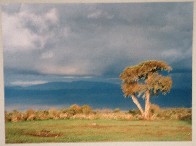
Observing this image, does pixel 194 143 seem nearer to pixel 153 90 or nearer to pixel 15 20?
pixel 153 90

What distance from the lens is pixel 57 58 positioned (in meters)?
3.35

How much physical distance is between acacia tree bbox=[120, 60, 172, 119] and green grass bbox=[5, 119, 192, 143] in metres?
0.16

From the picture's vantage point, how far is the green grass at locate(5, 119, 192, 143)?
3.36 metres

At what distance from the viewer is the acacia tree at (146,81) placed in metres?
3.37

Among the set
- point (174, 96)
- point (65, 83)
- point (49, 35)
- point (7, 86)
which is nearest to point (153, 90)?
point (174, 96)

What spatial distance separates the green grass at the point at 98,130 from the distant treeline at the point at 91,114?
39mm

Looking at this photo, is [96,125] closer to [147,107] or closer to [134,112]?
[134,112]

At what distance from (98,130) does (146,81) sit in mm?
641

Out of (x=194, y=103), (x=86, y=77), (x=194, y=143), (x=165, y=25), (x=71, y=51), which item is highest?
(x=165, y=25)

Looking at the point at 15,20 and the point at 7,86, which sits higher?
the point at 15,20

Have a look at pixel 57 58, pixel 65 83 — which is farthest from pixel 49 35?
pixel 65 83

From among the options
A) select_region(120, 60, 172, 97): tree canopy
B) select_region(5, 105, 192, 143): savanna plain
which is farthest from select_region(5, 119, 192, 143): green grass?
select_region(120, 60, 172, 97): tree canopy

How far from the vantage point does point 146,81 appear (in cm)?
343

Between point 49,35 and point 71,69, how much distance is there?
1.21 ft
